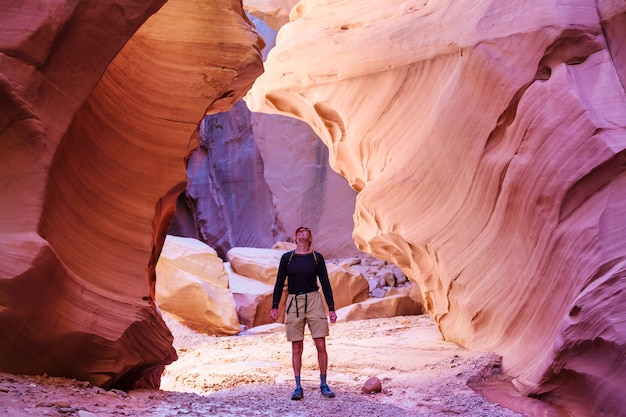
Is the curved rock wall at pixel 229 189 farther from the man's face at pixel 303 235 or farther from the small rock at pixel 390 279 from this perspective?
the man's face at pixel 303 235

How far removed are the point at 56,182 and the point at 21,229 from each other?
0.60 metres

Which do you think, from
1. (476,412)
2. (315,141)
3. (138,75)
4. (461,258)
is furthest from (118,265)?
(315,141)

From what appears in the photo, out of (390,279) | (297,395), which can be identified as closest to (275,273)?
(390,279)

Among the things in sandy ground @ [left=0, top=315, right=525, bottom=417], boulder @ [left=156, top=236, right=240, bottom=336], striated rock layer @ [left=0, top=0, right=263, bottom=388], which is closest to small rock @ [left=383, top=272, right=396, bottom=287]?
boulder @ [left=156, top=236, right=240, bottom=336]

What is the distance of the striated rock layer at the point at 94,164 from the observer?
3969 mm

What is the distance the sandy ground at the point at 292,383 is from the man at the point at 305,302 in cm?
33

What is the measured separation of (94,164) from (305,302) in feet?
6.58

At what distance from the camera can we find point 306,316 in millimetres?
4949

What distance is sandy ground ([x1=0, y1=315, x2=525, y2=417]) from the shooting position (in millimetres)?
3695

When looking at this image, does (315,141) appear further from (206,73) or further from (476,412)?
(476,412)

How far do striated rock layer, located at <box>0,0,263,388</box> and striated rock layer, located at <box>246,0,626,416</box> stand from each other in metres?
2.18

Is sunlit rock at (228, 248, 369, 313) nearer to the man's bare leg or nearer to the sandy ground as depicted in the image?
the sandy ground

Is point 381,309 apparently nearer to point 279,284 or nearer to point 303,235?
point 279,284

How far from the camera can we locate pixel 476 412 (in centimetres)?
452
